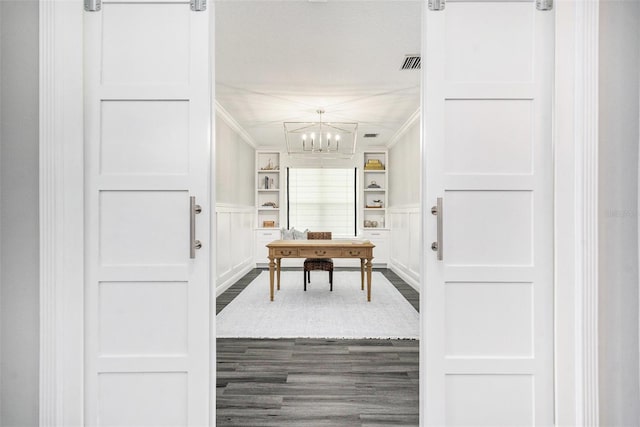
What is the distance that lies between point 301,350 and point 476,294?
1728 millimetres

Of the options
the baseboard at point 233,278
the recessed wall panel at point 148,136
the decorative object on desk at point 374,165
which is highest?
the decorative object on desk at point 374,165

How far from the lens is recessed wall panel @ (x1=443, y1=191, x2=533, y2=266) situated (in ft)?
5.65

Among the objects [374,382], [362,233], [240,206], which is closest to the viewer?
[374,382]

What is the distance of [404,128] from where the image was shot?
20.7ft

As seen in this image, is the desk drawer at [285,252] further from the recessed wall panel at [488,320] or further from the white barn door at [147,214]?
the recessed wall panel at [488,320]

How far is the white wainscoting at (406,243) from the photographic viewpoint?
5.75 meters

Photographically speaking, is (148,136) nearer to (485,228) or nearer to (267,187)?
(485,228)

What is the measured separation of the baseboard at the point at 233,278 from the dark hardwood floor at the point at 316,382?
192 centimetres

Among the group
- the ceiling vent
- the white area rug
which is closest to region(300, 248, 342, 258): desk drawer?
the white area rug
